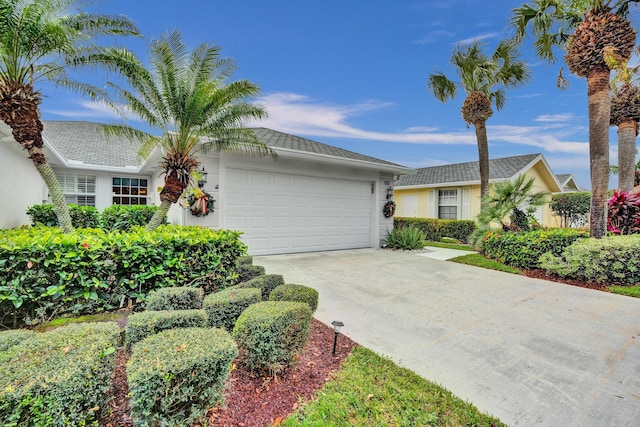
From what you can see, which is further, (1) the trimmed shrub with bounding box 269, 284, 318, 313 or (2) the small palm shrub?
(2) the small palm shrub

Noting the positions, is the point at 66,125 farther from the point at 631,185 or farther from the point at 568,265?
the point at 631,185

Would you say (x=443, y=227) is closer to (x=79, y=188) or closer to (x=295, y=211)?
(x=295, y=211)

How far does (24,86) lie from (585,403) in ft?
26.1

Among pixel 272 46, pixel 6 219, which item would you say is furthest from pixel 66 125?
pixel 272 46

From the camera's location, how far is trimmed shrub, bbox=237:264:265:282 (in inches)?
183

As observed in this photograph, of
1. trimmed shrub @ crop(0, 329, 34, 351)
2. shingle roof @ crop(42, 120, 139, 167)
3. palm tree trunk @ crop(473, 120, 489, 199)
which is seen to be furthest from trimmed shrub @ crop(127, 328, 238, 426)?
palm tree trunk @ crop(473, 120, 489, 199)

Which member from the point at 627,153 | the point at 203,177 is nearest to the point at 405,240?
the point at 203,177

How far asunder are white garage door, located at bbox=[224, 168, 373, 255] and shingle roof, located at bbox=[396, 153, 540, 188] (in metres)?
5.03

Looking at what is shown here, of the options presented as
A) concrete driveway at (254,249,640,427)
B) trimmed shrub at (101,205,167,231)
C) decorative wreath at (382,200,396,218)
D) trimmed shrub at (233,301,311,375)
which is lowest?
concrete driveway at (254,249,640,427)

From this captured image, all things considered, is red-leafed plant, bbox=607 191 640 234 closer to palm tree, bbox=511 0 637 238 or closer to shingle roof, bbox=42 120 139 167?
palm tree, bbox=511 0 637 238

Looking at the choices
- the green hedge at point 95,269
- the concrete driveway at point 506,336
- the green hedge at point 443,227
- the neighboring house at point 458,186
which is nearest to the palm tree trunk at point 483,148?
the green hedge at point 443,227

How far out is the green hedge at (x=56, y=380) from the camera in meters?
1.42

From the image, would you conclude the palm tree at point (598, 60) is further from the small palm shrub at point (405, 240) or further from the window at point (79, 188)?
the window at point (79, 188)

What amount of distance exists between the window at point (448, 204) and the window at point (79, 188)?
1625 centimetres
